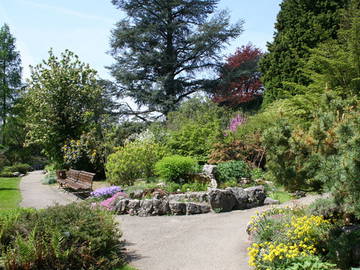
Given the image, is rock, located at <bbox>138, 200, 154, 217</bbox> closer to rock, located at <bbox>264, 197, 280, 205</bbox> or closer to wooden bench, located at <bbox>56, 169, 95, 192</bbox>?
rock, located at <bbox>264, 197, 280, 205</bbox>

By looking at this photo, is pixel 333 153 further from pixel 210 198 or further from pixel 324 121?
pixel 210 198

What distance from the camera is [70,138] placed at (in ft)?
53.6

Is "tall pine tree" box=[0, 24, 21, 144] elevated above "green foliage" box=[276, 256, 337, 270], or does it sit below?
above

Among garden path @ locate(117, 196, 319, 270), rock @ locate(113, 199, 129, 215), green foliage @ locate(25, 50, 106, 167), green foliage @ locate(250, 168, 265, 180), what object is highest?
green foliage @ locate(25, 50, 106, 167)

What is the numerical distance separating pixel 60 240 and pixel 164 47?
869 inches

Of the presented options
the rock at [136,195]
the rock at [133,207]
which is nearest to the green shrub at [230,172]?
the rock at [136,195]

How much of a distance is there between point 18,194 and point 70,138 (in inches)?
164

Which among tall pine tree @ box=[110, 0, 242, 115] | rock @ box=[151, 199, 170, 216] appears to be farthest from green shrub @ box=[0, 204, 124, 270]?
tall pine tree @ box=[110, 0, 242, 115]

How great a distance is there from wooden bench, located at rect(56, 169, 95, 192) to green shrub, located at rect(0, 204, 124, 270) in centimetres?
553

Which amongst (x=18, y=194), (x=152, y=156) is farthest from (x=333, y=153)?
(x=18, y=194)

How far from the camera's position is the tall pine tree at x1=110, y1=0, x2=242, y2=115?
945 inches

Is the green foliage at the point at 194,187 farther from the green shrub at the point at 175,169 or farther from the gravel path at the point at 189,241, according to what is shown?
the gravel path at the point at 189,241

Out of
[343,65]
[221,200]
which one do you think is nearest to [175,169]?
[221,200]

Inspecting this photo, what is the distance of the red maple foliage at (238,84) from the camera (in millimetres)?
24531
